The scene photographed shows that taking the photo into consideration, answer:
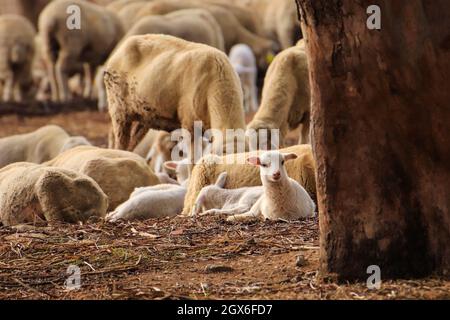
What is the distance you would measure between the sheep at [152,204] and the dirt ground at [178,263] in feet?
2.79

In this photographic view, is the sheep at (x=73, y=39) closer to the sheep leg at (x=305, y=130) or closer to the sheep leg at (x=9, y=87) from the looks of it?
the sheep leg at (x=9, y=87)

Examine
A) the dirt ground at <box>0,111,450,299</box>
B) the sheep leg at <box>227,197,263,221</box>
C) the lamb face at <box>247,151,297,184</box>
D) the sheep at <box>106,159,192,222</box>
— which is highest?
the lamb face at <box>247,151,297,184</box>

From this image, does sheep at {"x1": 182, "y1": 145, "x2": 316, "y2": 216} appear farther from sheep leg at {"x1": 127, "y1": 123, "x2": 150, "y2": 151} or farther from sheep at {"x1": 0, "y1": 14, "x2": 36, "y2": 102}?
sheep at {"x1": 0, "y1": 14, "x2": 36, "y2": 102}

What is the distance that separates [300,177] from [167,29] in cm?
1452

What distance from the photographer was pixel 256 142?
14039 mm

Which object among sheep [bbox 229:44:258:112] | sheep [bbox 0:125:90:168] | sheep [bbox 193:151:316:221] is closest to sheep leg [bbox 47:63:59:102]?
sheep [bbox 229:44:258:112]

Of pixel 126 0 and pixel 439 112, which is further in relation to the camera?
pixel 126 0

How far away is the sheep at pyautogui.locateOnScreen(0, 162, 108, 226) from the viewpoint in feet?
36.2

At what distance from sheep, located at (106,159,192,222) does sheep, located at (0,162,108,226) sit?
0.80 feet

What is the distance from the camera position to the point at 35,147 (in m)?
17.1

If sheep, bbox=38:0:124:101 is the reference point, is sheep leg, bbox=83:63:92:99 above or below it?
below

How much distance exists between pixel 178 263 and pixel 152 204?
→ 341cm

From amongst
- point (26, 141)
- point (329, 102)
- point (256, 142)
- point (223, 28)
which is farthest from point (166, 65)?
point (223, 28)
